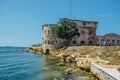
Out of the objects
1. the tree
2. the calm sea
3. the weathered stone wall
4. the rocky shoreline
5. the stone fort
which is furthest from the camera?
the stone fort

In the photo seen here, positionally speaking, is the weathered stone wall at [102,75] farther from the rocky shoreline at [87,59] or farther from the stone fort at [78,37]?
the stone fort at [78,37]

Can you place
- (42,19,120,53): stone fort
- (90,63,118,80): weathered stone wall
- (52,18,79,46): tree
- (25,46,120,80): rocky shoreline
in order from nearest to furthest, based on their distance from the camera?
(90,63,118,80): weathered stone wall, (25,46,120,80): rocky shoreline, (52,18,79,46): tree, (42,19,120,53): stone fort

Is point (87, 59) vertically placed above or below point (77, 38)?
below

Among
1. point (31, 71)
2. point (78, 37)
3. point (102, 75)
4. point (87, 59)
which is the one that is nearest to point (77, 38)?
point (78, 37)

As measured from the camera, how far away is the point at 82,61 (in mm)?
40094

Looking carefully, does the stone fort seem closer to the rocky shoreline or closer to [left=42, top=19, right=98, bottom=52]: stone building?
[left=42, top=19, right=98, bottom=52]: stone building

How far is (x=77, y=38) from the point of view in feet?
278

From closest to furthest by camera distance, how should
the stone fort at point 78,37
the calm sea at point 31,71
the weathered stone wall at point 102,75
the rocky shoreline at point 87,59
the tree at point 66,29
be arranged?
the weathered stone wall at point 102,75
the calm sea at point 31,71
the rocky shoreline at point 87,59
the tree at point 66,29
the stone fort at point 78,37

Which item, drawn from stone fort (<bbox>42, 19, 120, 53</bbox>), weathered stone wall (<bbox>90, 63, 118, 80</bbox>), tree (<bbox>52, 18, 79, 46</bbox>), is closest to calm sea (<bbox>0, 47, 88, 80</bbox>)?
weathered stone wall (<bbox>90, 63, 118, 80</bbox>)

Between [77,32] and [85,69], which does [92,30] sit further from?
[85,69]

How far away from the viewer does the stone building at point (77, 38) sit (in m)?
84.6

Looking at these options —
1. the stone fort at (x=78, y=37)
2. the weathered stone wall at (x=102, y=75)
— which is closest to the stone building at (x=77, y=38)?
the stone fort at (x=78, y=37)

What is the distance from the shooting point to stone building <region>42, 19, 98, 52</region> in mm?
84625

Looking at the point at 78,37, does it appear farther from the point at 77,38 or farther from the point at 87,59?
the point at 87,59
